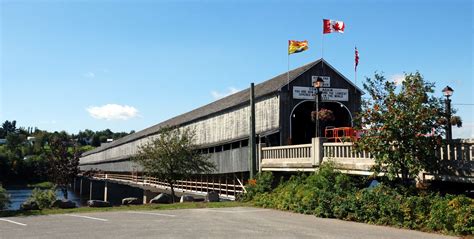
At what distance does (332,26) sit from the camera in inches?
1087

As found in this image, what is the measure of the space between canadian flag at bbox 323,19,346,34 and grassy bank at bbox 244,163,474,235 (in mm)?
10399

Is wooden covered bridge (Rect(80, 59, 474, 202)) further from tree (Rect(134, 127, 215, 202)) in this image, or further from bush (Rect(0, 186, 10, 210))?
bush (Rect(0, 186, 10, 210))

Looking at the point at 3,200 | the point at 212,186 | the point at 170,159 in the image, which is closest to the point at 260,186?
the point at 170,159

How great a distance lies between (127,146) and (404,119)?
50.2m

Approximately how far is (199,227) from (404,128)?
6333 mm

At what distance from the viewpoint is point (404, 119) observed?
1364 cm

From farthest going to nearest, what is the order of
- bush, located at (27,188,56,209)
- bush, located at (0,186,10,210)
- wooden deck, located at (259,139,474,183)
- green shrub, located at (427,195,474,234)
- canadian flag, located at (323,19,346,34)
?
1. canadian flag, located at (323,19,346,34)
2. bush, located at (27,188,56,209)
3. bush, located at (0,186,10,210)
4. wooden deck, located at (259,139,474,183)
5. green shrub, located at (427,195,474,234)

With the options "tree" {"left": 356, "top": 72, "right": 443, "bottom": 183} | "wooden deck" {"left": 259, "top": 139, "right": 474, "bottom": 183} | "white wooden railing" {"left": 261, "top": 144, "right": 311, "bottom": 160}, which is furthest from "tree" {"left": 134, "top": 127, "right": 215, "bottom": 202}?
"tree" {"left": 356, "top": 72, "right": 443, "bottom": 183}

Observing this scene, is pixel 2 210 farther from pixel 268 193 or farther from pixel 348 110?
pixel 348 110

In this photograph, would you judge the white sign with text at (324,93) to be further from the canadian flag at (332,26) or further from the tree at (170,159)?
the tree at (170,159)

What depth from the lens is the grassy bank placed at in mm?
11500

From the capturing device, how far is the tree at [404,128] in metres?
13.5

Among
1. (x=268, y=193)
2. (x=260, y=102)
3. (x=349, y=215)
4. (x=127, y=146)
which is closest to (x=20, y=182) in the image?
(x=127, y=146)

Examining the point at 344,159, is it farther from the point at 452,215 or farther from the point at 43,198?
the point at 43,198
